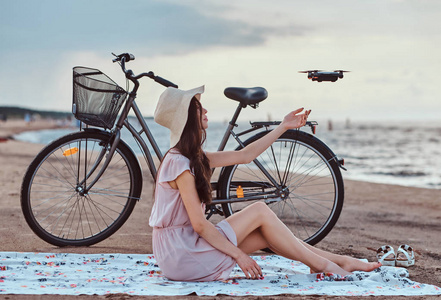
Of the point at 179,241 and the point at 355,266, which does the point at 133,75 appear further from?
the point at 355,266

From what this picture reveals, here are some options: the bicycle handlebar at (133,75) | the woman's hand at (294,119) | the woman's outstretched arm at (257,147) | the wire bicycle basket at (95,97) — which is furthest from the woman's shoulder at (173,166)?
the wire bicycle basket at (95,97)

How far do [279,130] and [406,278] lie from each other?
1244mm

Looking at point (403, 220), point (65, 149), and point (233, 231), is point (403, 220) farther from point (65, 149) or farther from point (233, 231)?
point (65, 149)

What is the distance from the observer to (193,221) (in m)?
3.04

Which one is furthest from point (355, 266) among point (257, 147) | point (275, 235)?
point (257, 147)

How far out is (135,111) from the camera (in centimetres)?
416

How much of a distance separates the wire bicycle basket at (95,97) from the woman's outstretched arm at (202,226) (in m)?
1.25

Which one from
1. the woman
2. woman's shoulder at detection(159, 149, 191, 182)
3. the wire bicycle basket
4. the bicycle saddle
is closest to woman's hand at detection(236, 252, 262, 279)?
the woman

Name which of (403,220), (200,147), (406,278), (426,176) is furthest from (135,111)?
(426,176)

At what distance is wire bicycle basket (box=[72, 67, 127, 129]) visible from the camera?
399cm

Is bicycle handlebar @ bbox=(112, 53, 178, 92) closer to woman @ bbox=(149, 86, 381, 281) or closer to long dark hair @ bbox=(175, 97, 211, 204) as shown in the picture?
woman @ bbox=(149, 86, 381, 281)

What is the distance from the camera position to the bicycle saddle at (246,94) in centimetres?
404

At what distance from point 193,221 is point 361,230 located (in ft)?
9.74

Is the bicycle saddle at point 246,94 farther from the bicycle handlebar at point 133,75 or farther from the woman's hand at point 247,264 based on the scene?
the woman's hand at point 247,264
